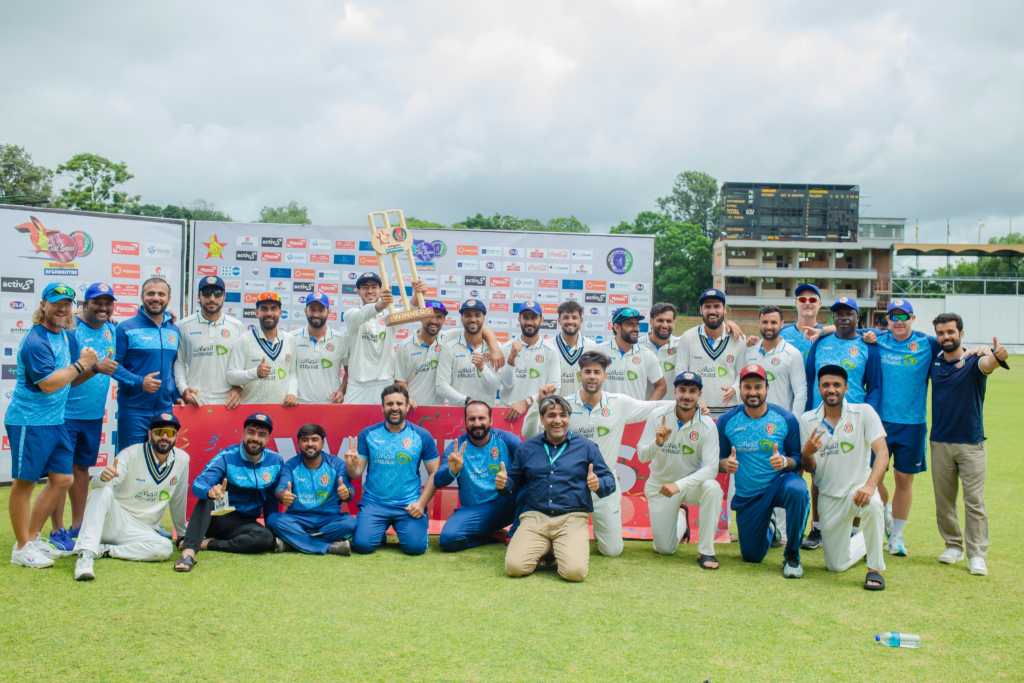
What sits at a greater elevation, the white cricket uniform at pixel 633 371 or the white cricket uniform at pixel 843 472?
the white cricket uniform at pixel 633 371

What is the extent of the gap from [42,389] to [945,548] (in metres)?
7.46

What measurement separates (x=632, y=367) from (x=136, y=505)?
4.55m

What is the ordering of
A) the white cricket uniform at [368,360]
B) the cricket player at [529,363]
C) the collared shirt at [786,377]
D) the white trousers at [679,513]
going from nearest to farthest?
the white trousers at [679,513] → the collared shirt at [786,377] → the cricket player at [529,363] → the white cricket uniform at [368,360]

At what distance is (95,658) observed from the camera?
3.79 meters

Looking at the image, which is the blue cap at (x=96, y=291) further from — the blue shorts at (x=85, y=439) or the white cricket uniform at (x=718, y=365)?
the white cricket uniform at (x=718, y=365)

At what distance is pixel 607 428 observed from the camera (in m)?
6.41

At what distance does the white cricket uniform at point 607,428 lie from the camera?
20.2 ft

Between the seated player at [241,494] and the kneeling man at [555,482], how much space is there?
1994 millimetres

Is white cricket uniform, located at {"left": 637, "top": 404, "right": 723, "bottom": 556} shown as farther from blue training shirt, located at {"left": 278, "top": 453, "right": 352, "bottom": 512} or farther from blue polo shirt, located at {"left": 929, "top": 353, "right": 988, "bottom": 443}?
blue training shirt, located at {"left": 278, "top": 453, "right": 352, "bottom": 512}

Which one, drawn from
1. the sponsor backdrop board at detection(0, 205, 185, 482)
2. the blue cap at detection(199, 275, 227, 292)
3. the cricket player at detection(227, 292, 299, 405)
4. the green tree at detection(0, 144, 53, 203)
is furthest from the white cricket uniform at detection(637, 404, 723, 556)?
the green tree at detection(0, 144, 53, 203)

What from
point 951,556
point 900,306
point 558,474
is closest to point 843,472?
point 951,556

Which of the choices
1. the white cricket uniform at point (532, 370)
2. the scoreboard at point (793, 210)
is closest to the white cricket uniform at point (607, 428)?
the white cricket uniform at point (532, 370)

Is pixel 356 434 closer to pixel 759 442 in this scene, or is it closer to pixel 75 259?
pixel 759 442

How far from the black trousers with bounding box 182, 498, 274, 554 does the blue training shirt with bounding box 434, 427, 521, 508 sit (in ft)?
5.30
